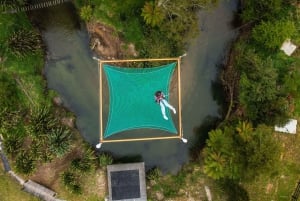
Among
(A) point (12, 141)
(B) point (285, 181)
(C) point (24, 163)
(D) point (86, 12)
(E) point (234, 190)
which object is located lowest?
(E) point (234, 190)

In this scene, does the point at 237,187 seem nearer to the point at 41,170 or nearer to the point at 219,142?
the point at 219,142

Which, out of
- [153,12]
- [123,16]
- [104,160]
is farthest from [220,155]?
[123,16]

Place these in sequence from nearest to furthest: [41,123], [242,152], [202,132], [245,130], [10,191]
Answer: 1. [242,152]
2. [245,130]
3. [41,123]
4. [10,191]
5. [202,132]

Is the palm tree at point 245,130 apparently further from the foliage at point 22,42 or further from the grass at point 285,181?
the foliage at point 22,42

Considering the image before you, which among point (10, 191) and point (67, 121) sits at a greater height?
point (67, 121)

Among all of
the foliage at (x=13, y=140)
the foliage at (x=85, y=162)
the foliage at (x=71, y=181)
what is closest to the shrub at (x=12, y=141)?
the foliage at (x=13, y=140)

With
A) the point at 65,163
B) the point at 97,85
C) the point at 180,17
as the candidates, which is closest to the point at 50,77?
the point at 97,85

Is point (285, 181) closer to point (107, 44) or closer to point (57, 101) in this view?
point (107, 44)
